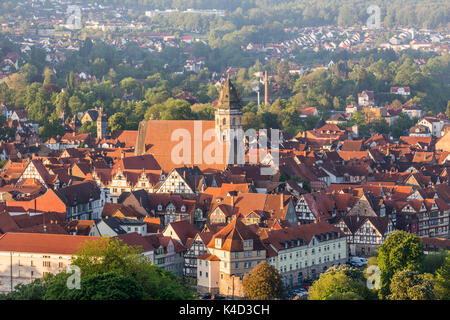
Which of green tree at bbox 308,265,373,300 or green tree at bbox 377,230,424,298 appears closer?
green tree at bbox 308,265,373,300

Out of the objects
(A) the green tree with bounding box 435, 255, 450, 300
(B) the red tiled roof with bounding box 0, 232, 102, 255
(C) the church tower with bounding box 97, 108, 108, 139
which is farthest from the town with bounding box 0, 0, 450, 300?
(A) the green tree with bounding box 435, 255, 450, 300

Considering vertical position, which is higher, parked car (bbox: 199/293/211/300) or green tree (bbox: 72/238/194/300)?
green tree (bbox: 72/238/194/300)

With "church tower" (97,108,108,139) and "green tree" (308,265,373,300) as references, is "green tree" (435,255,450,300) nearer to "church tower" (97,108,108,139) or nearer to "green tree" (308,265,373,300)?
"green tree" (308,265,373,300)

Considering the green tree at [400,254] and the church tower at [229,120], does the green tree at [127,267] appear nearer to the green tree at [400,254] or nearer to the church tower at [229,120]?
the green tree at [400,254]

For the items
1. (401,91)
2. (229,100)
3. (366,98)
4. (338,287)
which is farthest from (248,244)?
(401,91)

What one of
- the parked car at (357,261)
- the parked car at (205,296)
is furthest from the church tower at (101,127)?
the parked car at (205,296)

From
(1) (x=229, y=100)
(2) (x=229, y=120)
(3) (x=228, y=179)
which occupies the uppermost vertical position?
(1) (x=229, y=100)

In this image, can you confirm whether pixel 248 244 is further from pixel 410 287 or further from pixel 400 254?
pixel 410 287
